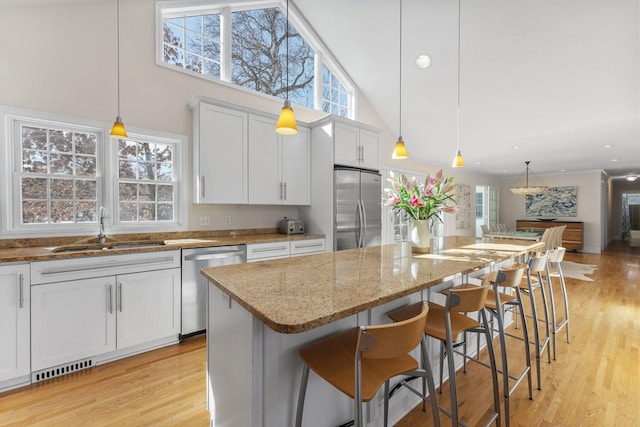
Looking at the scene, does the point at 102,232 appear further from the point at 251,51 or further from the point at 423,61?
the point at 423,61

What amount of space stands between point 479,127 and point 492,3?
230cm

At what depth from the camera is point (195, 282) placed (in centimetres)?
268

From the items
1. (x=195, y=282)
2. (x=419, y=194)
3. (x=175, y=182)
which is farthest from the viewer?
(x=175, y=182)

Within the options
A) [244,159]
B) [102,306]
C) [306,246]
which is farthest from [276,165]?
[102,306]

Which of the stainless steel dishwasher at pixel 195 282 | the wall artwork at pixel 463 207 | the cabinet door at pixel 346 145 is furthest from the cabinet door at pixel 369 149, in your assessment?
the wall artwork at pixel 463 207

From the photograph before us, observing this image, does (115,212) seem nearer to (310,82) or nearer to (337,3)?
(310,82)

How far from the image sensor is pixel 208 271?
5.12ft

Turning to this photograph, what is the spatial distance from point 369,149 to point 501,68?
2205 mm

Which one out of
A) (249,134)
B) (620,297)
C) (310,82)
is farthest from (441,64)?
(620,297)

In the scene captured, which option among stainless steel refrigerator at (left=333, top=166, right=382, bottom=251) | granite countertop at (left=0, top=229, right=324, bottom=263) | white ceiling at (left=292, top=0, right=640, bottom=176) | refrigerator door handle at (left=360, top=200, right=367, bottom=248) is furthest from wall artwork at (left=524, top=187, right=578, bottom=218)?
granite countertop at (left=0, top=229, right=324, bottom=263)

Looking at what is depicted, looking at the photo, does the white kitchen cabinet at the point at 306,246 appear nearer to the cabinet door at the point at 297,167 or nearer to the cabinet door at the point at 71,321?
the cabinet door at the point at 297,167

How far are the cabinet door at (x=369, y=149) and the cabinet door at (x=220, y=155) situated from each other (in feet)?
5.29

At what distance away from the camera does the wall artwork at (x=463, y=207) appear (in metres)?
7.90

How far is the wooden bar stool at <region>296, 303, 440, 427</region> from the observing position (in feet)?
2.97
